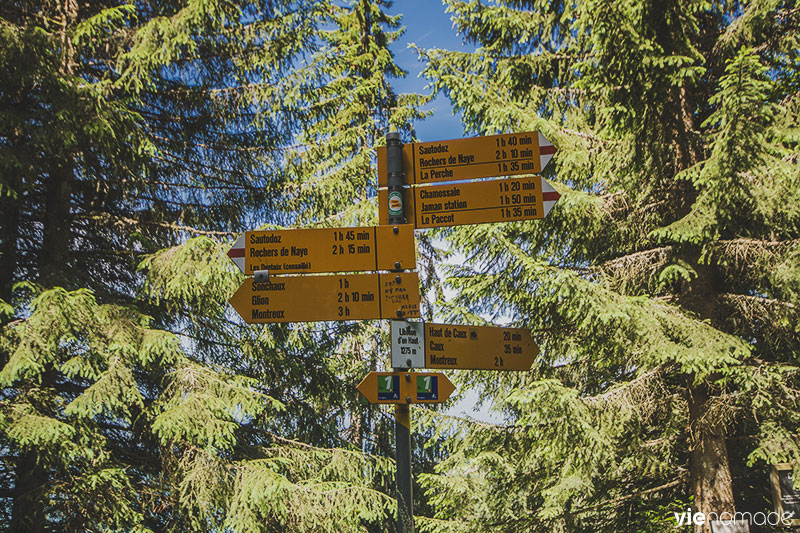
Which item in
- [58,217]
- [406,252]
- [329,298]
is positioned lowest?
[329,298]

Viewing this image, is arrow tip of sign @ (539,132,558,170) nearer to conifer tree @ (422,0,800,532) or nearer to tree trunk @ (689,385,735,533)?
conifer tree @ (422,0,800,532)

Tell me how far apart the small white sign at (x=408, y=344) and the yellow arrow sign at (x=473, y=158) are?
0.90 metres

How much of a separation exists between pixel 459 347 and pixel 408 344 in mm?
387

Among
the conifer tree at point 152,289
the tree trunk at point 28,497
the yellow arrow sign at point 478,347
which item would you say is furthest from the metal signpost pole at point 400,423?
the tree trunk at point 28,497

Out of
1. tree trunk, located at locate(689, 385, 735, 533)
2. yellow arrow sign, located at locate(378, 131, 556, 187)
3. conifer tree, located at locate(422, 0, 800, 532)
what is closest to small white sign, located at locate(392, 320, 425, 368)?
yellow arrow sign, located at locate(378, 131, 556, 187)

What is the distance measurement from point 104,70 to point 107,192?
1854mm

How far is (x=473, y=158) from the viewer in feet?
12.5

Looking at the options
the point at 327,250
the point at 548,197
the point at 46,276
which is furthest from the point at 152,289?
the point at 548,197

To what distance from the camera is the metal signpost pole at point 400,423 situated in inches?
125

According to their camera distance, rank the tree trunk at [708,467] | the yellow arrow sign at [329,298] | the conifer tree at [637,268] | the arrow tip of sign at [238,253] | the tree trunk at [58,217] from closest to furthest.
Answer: the yellow arrow sign at [329,298] < the arrow tip of sign at [238,253] < the conifer tree at [637,268] < the tree trunk at [708,467] < the tree trunk at [58,217]

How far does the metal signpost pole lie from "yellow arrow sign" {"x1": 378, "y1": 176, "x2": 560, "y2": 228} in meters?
0.09

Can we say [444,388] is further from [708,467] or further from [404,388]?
[708,467]

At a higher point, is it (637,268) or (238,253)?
(637,268)

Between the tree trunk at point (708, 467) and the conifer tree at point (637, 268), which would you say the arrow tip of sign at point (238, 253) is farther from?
the tree trunk at point (708, 467)
